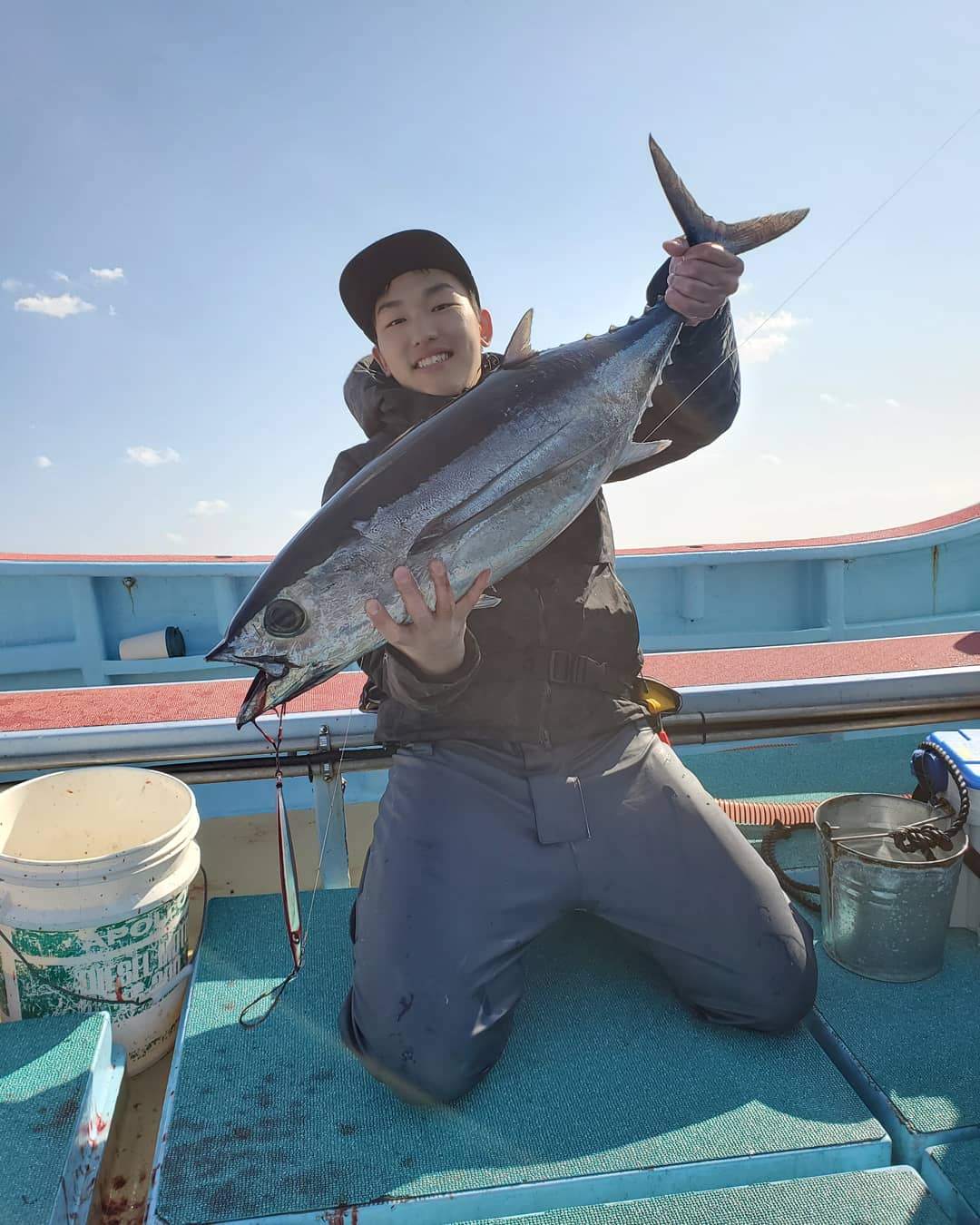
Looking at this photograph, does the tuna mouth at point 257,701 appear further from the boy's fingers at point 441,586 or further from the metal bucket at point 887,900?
the metal bucket at point 887,900

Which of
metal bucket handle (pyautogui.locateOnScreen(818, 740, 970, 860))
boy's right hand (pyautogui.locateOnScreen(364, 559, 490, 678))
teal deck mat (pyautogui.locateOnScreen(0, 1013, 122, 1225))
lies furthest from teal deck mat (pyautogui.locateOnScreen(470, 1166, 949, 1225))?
boy's right hand (pyautogui.locateOnScreen(364, 559, 490, 678))

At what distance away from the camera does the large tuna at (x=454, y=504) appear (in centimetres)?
164

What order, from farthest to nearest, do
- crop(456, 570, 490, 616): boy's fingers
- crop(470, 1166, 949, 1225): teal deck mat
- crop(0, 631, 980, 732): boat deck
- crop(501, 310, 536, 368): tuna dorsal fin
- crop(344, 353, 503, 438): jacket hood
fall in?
crop(0, 631, 980, 732): boat deck, crop(344, 353, 503, 438): jacket hood, crop(501, 310, 536, 368): tuna dorsal fin, crop(456, 570, 490, 616): boy's fingers, crop(470, 1166, 949, 1225): teal deck mat

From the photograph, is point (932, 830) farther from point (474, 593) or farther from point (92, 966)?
point (92, 966)

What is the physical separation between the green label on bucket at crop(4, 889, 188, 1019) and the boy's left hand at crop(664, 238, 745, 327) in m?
2.45

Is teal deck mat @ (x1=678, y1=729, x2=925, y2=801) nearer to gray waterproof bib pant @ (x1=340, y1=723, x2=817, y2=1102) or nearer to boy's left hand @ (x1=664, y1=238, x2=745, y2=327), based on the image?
gray waterproof bib pant @ (x1=340, y1=723, x2=817, y2=1102)

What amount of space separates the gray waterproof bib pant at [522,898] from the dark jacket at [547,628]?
0.33ft

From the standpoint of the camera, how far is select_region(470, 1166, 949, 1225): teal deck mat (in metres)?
1.57

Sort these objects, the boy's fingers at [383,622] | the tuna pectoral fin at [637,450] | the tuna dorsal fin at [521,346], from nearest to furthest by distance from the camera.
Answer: the boy's fingers at [383,622]
the tuna dorsal fin at [521,346]
the tuna pectoral fin at [637,450]

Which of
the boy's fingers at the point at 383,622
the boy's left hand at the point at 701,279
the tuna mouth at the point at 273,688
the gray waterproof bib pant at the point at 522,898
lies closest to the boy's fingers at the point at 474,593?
the boy's fingers at the point at 383,622

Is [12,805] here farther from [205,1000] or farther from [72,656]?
[72,656]

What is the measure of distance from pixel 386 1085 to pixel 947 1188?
4.30 feet

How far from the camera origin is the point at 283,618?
1.63 m

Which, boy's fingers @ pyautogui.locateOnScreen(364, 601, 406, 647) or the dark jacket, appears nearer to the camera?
boy's fingers @ pyautogui.locateOnScreen(364, 601, 406, 647)
